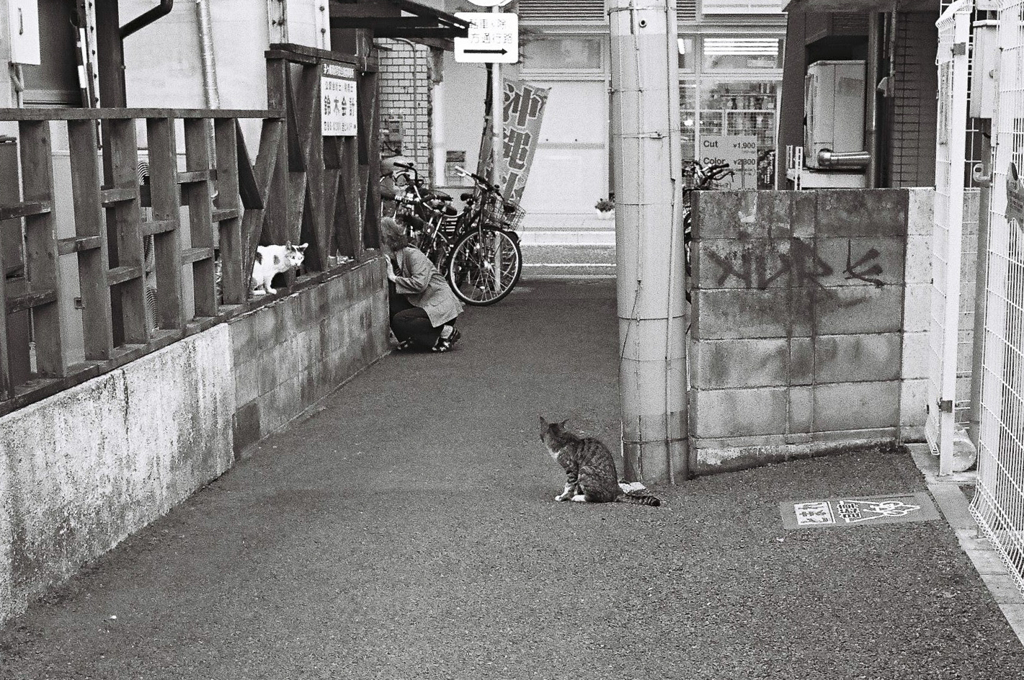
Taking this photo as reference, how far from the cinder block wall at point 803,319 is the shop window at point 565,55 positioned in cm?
1753

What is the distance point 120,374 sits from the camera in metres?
6.27

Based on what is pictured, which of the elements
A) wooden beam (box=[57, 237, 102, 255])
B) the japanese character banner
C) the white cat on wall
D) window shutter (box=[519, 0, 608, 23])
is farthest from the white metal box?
window shutter (box=[519, 0, 608, 23])

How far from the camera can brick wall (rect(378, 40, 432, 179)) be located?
71.2 ft

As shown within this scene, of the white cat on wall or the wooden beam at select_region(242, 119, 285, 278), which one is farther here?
the white cat on wall

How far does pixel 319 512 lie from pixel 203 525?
0.62 meters

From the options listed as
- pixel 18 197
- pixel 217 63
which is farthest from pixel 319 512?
pixel 217 63

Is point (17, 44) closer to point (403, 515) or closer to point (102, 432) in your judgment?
point (102, 432)

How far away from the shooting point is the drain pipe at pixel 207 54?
11516 mm

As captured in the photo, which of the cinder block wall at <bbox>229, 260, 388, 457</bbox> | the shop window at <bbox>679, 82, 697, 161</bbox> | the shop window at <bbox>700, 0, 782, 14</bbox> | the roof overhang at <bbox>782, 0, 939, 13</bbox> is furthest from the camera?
the shop window at <bbox>679, 82, 697, 161</bbox>

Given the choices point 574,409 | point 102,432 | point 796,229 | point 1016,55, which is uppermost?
point 1016,55

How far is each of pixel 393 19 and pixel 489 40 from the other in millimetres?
3198

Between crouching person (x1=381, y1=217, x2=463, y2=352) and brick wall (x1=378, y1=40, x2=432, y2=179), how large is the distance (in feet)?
29.8

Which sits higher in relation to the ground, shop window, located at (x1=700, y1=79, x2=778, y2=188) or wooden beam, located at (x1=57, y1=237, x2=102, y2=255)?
shop window, located at (x1=700, y1=79, x2=778, y2=188)

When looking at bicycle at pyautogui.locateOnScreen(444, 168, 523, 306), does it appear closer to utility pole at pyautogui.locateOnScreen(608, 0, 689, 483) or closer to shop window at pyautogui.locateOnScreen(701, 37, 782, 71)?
utility pole at pyautogui.locateOnScreen(608, 0, 689, 483)
